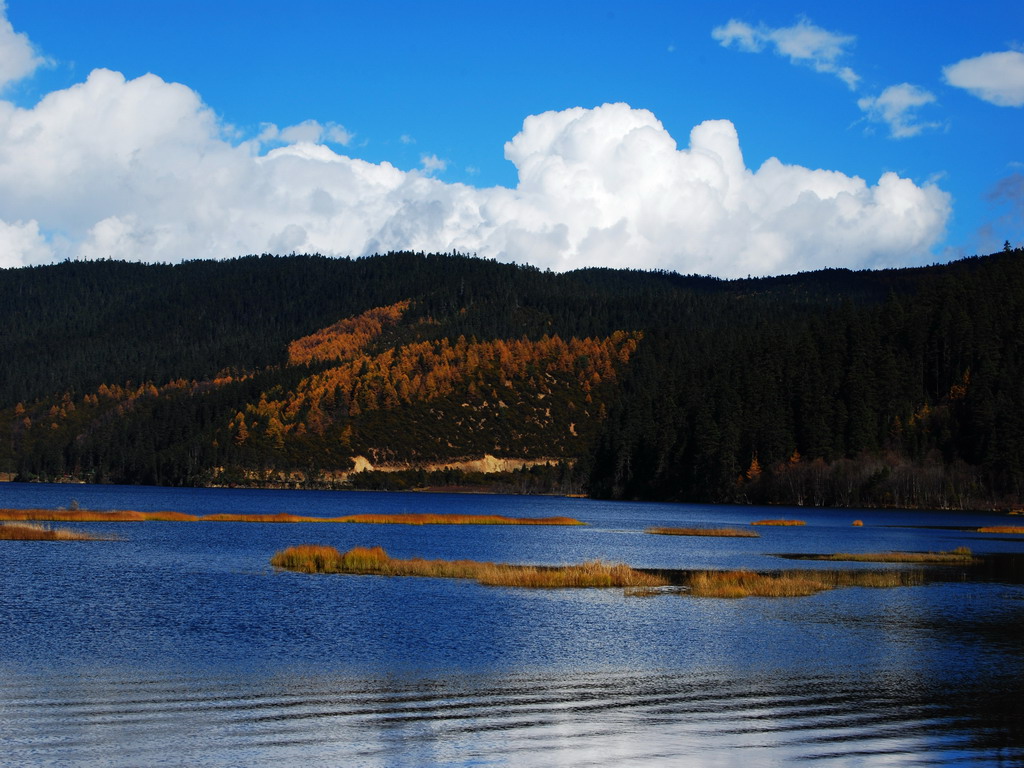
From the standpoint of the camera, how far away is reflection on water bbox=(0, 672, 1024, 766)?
23.4m

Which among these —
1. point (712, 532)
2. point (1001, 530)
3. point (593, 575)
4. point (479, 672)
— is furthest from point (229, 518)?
point (479, 672)

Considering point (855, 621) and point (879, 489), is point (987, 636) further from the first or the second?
point (879, 489)

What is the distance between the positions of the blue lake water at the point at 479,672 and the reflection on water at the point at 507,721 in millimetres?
99

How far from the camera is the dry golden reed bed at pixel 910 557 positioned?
7871cm

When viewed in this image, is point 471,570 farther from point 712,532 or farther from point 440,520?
point 440,520

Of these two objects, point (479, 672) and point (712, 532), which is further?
point (712, 532)

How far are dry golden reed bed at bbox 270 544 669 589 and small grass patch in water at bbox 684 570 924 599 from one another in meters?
3.57

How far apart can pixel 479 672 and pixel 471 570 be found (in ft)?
95.3

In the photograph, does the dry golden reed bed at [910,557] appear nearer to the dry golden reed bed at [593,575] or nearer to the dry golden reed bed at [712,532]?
the dry golden reed bed at [593,575]

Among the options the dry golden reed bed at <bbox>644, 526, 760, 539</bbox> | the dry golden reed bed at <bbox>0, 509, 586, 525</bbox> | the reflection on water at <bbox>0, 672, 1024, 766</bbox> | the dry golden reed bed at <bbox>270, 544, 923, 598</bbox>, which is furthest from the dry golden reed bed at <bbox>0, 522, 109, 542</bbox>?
the dry golden reed bed at <bbox>644, 526, 760, 539</bbox>

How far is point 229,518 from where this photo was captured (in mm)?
120688

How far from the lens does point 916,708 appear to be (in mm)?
29906

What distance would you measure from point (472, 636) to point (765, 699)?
1371 cm

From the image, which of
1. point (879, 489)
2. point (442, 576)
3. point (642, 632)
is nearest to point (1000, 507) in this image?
point (879, 489)
